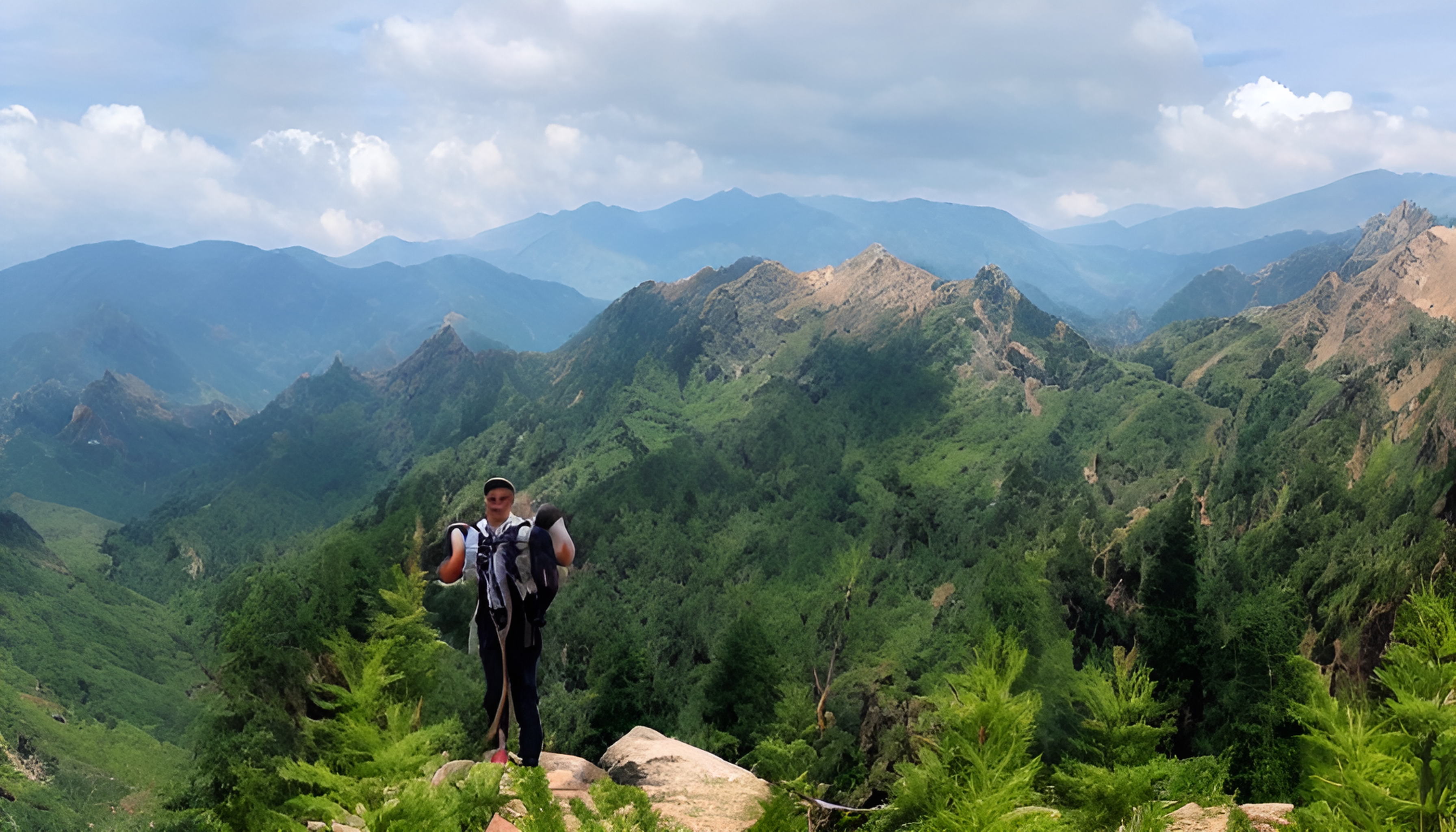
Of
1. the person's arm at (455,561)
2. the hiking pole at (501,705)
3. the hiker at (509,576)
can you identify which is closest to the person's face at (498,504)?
the hiker at (509,576)

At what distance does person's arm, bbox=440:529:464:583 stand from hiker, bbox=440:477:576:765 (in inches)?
0.4

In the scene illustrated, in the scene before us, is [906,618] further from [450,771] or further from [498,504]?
[498,504]

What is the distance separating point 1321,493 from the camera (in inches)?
3110

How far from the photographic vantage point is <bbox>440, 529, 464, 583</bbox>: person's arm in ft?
41.7

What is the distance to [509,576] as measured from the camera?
13016mm

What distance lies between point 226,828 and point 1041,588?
63.6m

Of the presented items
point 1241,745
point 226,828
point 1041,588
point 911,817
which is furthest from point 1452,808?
point 1041,588

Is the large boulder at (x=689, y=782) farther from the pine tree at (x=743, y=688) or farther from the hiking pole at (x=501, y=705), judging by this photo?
the pine tree at (x=743, y=688)

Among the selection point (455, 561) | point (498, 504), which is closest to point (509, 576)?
point (455, 561)

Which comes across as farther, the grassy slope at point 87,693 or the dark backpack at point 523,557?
the grassy slope at point 87,693

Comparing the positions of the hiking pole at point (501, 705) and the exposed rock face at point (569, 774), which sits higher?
the hiking pole at point (501, 705)

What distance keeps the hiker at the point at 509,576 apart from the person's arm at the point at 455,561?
0.01 metres

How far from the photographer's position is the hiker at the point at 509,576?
12883 mm

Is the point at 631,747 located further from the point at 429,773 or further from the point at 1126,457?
the point at 1126,457
